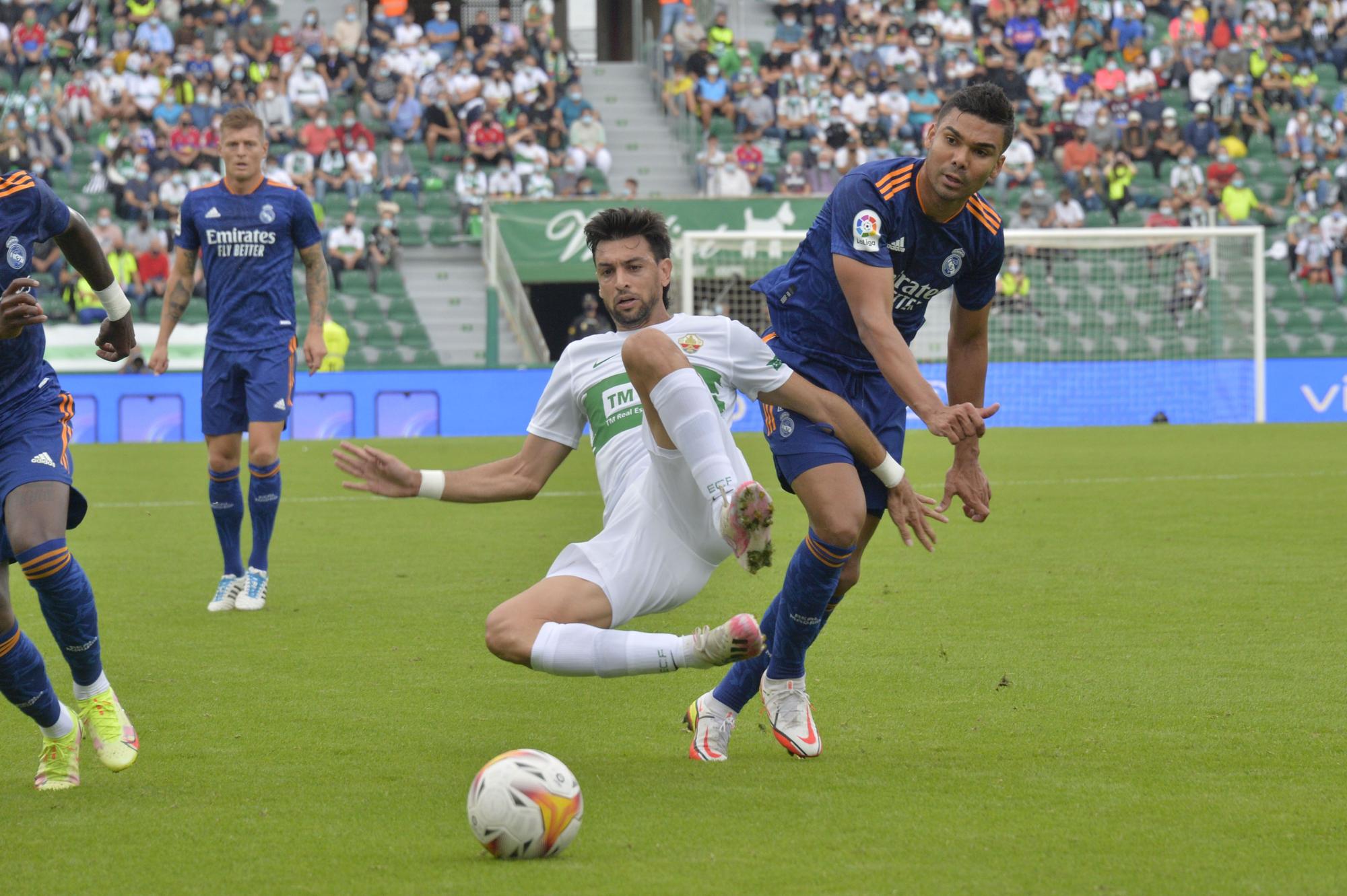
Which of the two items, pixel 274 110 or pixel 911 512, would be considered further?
pixel 274 110

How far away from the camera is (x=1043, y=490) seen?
45.4 feet

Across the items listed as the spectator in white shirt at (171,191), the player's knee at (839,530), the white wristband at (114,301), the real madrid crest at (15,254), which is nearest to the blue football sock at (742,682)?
the player's knee at (839,530)

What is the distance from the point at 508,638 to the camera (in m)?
4.64

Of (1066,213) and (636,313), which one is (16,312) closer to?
(636,313)

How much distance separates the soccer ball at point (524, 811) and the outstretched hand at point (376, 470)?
951 millimetres

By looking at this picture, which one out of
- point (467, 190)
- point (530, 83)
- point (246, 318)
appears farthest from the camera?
point (530, 83)

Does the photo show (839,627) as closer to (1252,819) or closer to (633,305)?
(633,305)

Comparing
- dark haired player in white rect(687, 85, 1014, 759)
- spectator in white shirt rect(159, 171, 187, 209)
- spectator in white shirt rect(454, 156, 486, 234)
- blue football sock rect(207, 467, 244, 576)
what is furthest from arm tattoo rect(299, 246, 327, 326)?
spectator in white shirt rect(454, 156, 486, 234)

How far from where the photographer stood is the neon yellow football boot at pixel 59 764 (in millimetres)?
4836

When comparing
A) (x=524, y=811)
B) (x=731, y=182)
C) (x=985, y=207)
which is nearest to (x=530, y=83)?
(x=731, y=182)

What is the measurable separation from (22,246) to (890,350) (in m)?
2.74

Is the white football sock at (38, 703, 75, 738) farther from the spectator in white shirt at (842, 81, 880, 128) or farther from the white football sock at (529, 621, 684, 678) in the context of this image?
the spectator in white shirt at (842, 81, 880, 128)

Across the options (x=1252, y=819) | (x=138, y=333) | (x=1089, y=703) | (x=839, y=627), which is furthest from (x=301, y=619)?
(x=138, y=333)

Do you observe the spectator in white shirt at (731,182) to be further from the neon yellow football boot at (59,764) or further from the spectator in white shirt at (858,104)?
the neon yellow football boot at (59,764)
